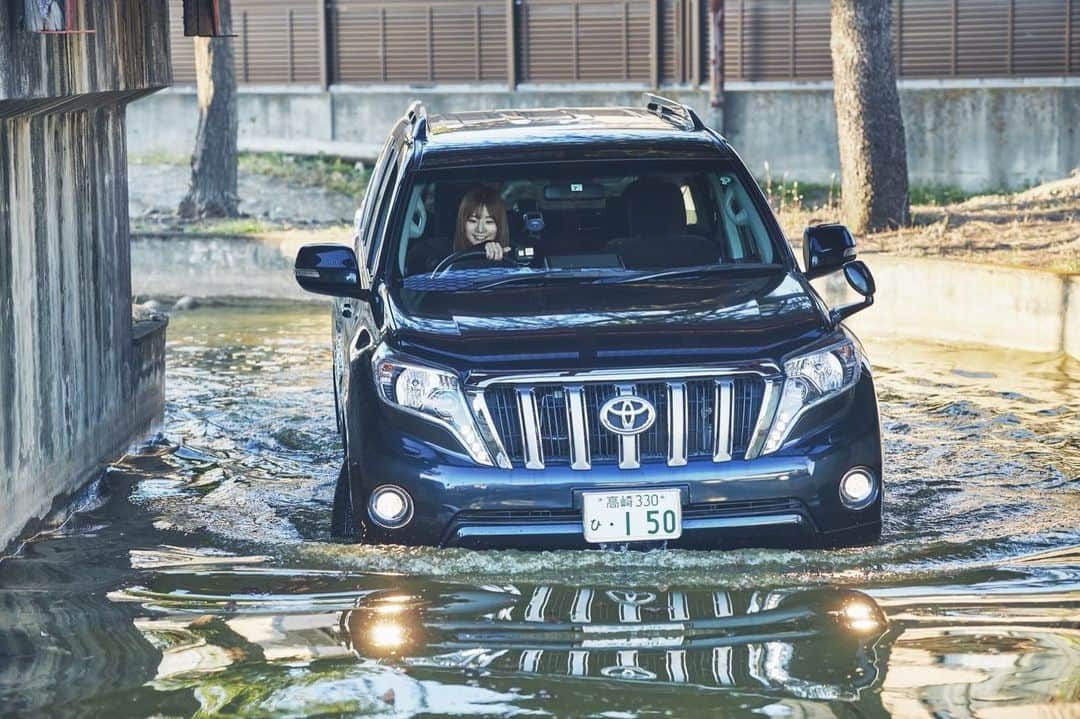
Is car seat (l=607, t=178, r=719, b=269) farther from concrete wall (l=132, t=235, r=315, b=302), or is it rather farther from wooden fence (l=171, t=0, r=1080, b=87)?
wooden fence (l=171, t=0, r=1080, b=87)

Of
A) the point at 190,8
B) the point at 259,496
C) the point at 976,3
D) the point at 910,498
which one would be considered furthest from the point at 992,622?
the point at 976,3

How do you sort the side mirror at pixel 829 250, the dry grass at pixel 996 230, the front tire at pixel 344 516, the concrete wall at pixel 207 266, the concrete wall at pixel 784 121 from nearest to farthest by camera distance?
1. the front tire at pixel 344 516
2. the side mirror at pixel 829 250
3. the dry grass at pixel 996 230
4. the concrete wall at pixel 207 266
5. the concrete wall at pixel 784 121

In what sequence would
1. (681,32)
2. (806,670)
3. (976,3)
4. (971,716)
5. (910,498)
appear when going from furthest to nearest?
1. (681,32)
2. (976,3)
3. (910,498)
4. (806,670)
5. (971,716)

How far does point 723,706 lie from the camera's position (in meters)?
5.77

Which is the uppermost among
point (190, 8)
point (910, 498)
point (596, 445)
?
point (190, 8)

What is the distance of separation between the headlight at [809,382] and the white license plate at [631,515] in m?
0.44

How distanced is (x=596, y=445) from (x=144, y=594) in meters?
1.88

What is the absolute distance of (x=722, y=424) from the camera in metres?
7.15

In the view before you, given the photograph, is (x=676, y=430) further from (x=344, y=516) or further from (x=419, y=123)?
(x=419, y=123)

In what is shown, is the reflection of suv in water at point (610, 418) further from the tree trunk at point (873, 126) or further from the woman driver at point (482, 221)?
the tree trunk at point (873, 126)

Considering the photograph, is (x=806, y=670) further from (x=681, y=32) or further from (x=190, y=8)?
(x=681, y=32)

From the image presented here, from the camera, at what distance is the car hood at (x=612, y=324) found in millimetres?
7215

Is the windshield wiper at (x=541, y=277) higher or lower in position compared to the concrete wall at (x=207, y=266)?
higher

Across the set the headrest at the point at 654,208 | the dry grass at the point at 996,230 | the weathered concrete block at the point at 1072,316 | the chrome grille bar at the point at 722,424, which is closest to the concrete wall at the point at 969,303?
the weathered concrete block at the point at 1072,316
